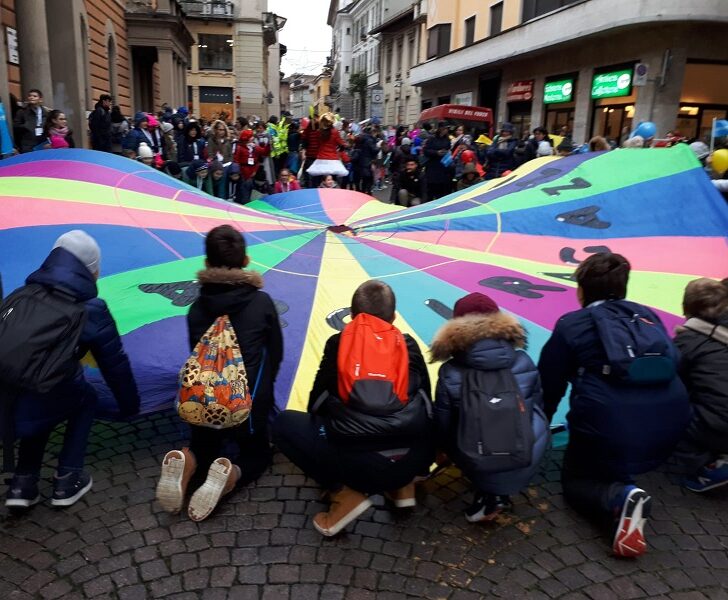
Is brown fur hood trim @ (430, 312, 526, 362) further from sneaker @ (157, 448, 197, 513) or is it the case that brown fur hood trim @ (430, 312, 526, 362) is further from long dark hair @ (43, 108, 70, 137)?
long dark hair @ (43, 108, 70, 137)

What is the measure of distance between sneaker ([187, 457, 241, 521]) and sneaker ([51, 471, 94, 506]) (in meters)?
0.63

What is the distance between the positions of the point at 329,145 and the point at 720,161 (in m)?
5.84

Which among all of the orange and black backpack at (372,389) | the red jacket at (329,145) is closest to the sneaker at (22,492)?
the orange and black backpack at (372,389)

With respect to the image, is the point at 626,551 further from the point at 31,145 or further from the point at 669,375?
the point at 31,145

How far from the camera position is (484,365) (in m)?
3.02

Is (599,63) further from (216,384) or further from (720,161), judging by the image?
(216,384)

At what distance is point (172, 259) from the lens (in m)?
4.84

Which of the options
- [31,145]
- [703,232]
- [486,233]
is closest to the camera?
[703,232]

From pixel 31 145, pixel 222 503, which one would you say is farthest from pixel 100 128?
pixel 222 503

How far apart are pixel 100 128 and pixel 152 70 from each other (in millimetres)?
16555

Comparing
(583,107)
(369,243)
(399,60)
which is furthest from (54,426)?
(399,60)

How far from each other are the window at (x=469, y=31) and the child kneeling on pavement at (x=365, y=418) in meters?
25.4

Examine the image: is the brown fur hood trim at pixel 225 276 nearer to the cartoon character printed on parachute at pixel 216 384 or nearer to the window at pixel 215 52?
the cartoon character printed on parachute at pixel 216 384

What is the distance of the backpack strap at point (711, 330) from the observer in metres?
3.55
